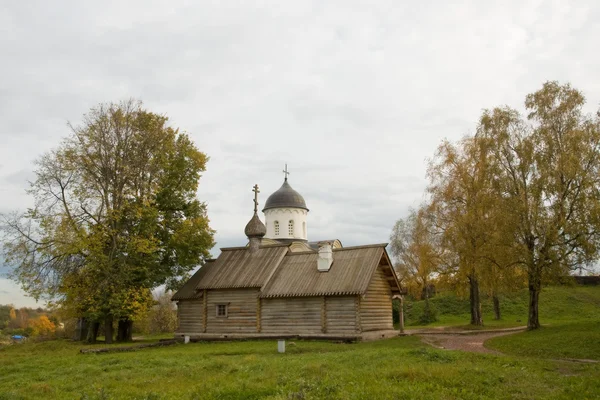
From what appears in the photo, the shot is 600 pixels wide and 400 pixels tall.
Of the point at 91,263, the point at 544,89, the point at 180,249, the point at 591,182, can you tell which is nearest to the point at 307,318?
the point at 180,249

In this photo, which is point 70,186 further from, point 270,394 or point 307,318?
point 270,394

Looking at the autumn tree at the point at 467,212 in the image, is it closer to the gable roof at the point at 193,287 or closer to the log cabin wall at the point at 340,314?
the log cabin wall at the point at 340,314

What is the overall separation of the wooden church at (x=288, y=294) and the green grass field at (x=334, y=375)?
175 inches

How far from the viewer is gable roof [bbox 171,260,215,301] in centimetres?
3133

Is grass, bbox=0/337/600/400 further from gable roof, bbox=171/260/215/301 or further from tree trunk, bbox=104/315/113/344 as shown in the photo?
gable roof, bbox=171/260/215/301

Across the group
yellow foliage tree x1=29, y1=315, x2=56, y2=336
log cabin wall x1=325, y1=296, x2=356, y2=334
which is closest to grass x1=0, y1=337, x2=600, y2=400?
log cabin wall x1=325, y1=296, x2=356, y2=334

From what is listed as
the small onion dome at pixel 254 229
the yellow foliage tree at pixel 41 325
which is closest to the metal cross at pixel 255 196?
the small onion dome at pixel 254 229

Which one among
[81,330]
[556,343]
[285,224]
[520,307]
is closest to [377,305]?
[556,343]

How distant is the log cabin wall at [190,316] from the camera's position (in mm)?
31109

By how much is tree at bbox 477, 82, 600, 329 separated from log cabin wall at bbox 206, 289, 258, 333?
14.8 m

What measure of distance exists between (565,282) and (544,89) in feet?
33.9

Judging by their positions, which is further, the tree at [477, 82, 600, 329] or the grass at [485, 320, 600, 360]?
the tree at [477, 82, 600, 329]

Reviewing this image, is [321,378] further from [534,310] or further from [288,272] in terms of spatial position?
[534,310]

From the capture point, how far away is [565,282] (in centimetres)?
2488
